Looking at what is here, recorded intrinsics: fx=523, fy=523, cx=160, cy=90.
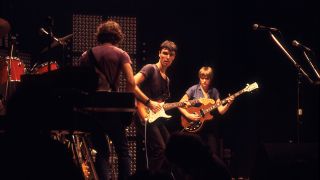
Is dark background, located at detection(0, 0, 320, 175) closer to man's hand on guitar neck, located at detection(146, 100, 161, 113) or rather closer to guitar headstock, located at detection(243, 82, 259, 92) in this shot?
guitar headstock, located at detection(243, 82, 259, 92)

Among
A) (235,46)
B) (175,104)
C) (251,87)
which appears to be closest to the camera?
(175,104)

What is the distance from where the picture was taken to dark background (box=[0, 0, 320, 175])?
8.29 metres

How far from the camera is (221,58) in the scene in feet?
29.4

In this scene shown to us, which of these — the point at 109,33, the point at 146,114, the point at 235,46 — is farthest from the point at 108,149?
the point at 235,46

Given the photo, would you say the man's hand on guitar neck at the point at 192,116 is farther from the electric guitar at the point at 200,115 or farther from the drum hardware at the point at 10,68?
the drum hardware at the point at 10,68

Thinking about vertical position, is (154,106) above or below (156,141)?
above

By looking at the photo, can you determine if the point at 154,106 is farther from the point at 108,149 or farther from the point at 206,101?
the point at 206,101

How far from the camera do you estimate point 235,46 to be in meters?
8.95

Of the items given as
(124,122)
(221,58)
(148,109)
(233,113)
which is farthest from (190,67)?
(124,122)

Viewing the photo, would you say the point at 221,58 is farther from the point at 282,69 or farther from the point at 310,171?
the point at 310,171

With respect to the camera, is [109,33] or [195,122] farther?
[195,122]

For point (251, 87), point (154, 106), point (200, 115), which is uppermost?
point (251, 87)

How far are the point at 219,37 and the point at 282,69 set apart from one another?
3.90 ft

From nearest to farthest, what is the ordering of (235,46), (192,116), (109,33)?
(109,33)
(192,116)
(235,46)
